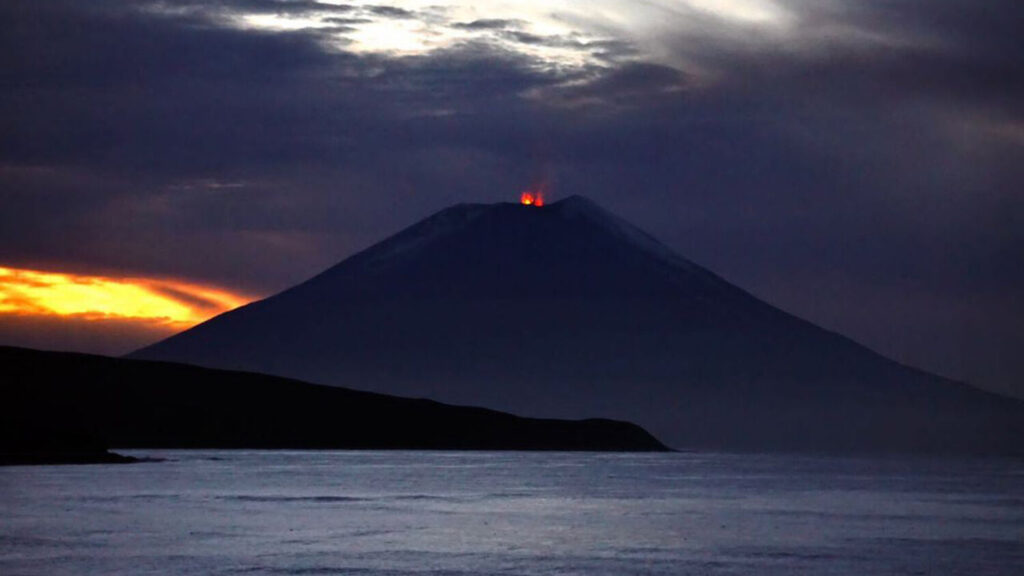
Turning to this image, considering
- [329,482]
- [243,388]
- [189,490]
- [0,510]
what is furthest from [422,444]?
[0,510]

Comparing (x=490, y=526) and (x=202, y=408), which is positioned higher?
(x=202, y=408)

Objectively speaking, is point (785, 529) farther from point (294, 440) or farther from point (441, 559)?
point (294, 440)

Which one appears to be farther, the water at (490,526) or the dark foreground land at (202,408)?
the dark foreground land at (202,408)

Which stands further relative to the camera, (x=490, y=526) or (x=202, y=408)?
(x=202, y=408)

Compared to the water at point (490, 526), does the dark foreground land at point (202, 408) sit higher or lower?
higher
